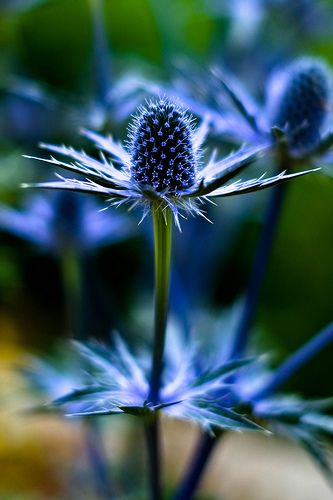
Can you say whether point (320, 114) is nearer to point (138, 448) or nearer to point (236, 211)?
point (236, 211)

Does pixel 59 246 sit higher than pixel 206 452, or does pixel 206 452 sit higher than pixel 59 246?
pixel 59 246

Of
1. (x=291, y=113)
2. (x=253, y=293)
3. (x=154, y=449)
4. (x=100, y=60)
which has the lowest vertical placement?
(x=154, y=449)

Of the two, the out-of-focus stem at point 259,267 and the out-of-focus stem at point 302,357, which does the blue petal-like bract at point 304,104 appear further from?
the out-of-focus stem at point 302,357

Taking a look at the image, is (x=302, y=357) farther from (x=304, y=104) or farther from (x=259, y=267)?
(x=304, y=104)

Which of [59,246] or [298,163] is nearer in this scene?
[298,163]

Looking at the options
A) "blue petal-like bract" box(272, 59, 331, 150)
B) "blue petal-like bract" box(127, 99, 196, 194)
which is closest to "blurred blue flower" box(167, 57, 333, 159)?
"blue petal-like bract" box(272, 59, 331, 150)

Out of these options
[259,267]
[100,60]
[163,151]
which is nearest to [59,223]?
[100,60]

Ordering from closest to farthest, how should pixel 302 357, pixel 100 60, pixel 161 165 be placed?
1. pixel 161 165
2. pixel 302 357
3. pixel 100 60

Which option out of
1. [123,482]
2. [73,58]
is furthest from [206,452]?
[73,58]
